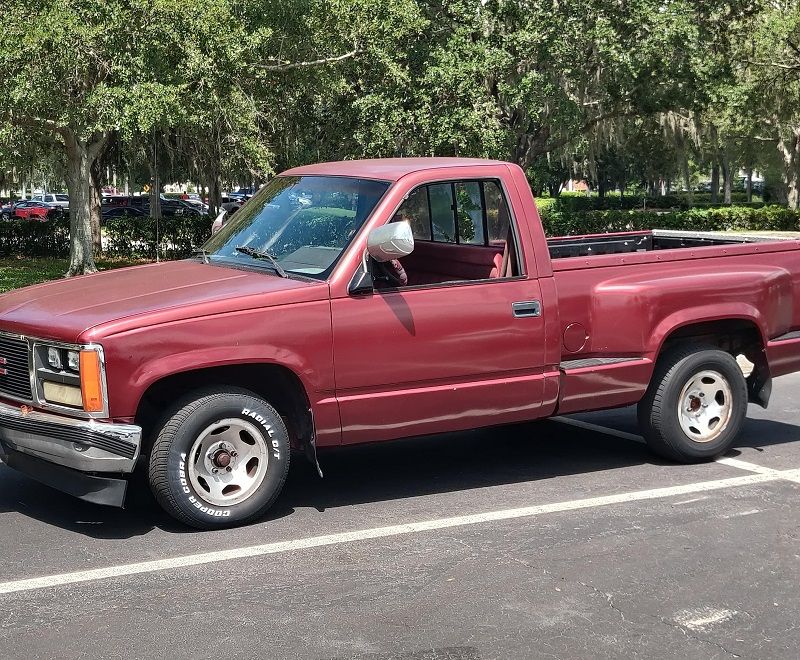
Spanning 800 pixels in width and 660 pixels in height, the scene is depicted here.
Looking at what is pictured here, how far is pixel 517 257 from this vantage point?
6.73 meters

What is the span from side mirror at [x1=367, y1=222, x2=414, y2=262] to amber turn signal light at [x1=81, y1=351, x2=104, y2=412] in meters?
1.57

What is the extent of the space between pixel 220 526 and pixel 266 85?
2082 cm

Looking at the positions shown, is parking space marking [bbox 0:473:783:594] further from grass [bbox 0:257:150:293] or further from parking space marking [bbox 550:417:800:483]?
grass [bbox 0:257:150:293]

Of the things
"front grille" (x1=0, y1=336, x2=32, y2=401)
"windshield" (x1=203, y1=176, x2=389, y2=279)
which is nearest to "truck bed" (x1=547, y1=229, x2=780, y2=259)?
"windshield" (x1=203, y1=176, x2=389, y2=279)

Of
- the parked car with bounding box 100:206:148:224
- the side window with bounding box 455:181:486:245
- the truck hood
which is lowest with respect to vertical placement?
the truck hood

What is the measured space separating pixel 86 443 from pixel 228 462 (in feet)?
2.57

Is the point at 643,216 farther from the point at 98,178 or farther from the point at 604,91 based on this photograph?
the point at 98,178

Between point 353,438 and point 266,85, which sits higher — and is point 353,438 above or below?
below

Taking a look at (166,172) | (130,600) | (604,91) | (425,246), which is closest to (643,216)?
(604,91)

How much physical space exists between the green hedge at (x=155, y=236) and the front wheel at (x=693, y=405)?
21.4m

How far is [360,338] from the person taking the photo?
6.16 m

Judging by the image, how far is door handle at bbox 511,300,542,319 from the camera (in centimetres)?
659

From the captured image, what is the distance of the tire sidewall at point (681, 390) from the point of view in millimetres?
7328

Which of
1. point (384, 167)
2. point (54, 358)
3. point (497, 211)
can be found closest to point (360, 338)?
point (384, 167)
